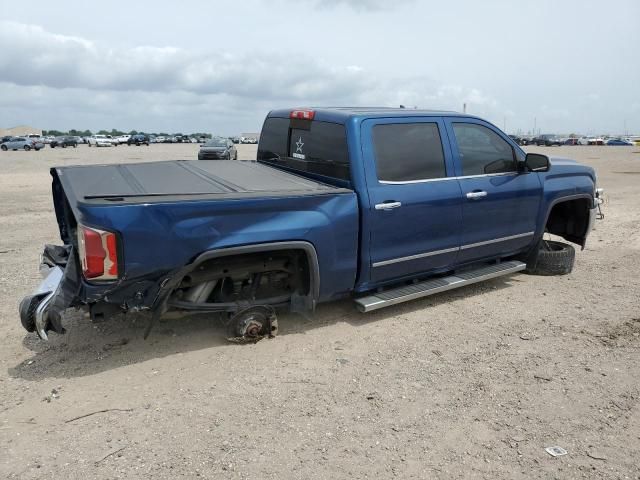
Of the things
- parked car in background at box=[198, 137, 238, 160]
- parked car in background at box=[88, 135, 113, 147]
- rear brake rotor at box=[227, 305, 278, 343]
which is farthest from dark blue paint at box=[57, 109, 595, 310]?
parked car in background at box=[88, 135, 113, 147]

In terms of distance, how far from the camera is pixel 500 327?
14.9 ft

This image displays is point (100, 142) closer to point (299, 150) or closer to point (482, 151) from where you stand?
point (299, 150)

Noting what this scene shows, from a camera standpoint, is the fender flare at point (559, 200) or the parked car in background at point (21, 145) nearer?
the fender flare at point (559, 200)

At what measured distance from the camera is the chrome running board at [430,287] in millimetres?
4395

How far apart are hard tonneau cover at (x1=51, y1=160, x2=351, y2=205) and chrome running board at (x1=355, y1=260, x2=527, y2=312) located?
1026 millimetres

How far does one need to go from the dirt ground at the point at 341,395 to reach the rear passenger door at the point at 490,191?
638 mm

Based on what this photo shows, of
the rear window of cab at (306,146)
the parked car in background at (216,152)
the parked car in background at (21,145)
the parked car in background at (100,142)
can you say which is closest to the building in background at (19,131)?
the parked car in background at (100,142)

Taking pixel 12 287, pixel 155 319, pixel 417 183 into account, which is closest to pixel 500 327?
pixel 417 183

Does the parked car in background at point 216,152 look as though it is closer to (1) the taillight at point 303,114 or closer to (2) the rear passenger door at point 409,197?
(1) the taillight at point 303,114

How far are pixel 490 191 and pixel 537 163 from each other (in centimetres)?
73

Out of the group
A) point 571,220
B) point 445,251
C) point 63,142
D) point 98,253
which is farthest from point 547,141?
point 98,253

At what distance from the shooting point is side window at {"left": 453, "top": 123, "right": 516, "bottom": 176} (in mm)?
4918

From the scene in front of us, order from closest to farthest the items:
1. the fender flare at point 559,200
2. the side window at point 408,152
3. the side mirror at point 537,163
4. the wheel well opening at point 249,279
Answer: the wheel well opening at point 249,279 → the side window at point 408,152 → the side mirror at point 537,163 → the fender flare at point 559,200

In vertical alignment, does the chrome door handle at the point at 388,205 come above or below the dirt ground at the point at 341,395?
above
